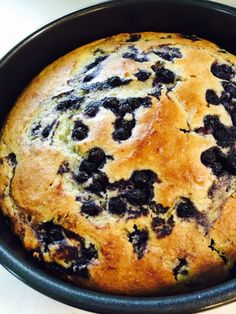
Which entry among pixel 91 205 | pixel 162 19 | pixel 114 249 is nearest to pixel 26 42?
pixel 162 19

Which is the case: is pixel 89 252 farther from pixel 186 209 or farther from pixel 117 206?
pixel 186 209

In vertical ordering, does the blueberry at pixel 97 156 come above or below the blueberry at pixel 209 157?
below

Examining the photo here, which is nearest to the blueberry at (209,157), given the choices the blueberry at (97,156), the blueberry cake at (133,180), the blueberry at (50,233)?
the blueberry cake at (133,180)

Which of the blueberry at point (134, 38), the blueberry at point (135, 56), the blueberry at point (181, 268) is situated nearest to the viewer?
the blueberry at point (181, 268)

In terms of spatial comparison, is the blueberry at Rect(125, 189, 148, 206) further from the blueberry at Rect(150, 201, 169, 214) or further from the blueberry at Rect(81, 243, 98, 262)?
the blueberry at Rect(81, 243, 98, 262)

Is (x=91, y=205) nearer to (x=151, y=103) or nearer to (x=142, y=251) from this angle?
(x=142, y=251)

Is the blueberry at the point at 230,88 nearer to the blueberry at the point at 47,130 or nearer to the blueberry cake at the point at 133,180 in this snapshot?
the blueberry cake at the point at 133,180

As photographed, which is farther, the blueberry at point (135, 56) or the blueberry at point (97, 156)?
the blueberry at point (135, 56)
